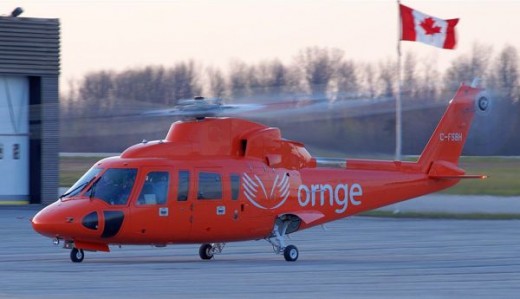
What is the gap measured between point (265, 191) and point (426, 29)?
44.3 feet

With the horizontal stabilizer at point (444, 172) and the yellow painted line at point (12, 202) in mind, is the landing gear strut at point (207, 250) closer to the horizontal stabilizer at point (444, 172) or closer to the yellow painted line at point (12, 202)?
the horizontal stabilizer at point (444, 172)

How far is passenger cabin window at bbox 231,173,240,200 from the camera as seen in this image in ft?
56.8

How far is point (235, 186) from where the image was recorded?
17344 millimetres

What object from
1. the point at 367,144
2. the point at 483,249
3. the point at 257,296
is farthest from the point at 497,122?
the point at 257,296

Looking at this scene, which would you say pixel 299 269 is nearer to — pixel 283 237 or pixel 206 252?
pixel 283 237

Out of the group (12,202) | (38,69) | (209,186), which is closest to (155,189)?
(209,186)

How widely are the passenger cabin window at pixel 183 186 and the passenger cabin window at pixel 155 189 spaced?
22cm

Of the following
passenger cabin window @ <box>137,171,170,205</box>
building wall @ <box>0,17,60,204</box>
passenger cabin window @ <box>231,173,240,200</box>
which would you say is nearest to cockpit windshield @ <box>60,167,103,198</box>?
passenger cabin window @ <box>137,171,170,205</box>

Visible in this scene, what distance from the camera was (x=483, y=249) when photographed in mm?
19188

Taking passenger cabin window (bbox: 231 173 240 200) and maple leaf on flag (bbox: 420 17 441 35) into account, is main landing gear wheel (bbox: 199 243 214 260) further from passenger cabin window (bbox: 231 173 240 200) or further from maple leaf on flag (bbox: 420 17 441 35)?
maple leaf on flag (bbox: 420 17 441 35)

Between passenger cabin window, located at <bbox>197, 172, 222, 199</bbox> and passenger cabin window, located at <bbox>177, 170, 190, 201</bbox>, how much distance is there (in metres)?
0.23

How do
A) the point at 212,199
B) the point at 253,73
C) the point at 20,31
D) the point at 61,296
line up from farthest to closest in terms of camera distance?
the point at 253,73, the point at 20,31, the point at 212,199, the point at 61,296

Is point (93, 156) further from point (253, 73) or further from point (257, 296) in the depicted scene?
point (257, 296)

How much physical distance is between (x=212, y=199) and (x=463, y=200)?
16.9m
